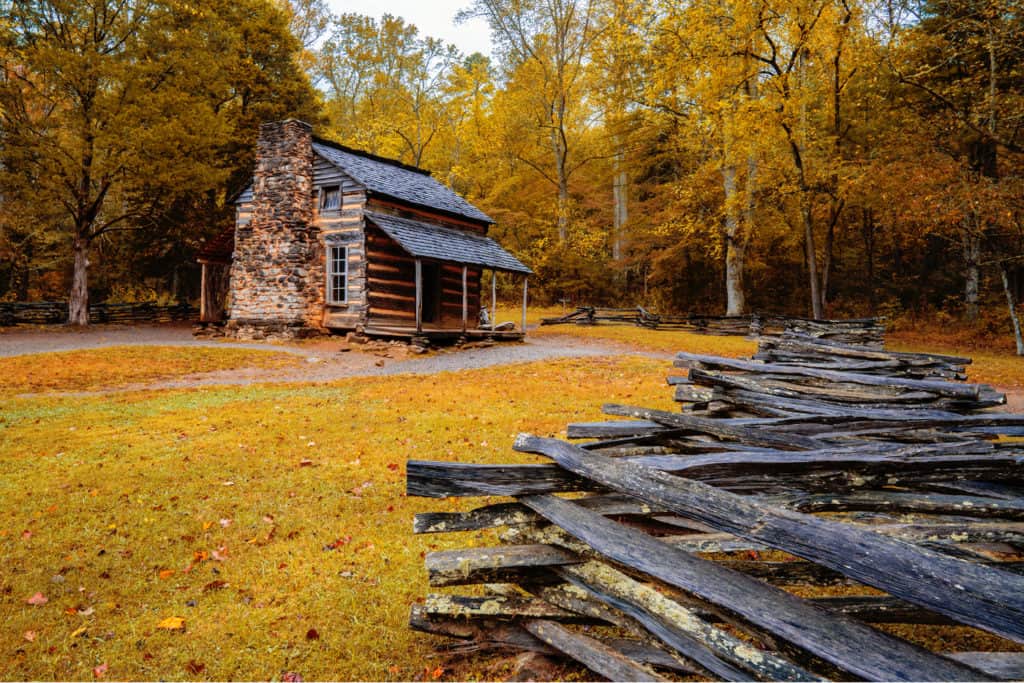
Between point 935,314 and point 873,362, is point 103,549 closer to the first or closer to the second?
point 873,362

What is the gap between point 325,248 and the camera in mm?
19703

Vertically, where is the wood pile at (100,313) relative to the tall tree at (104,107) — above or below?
below

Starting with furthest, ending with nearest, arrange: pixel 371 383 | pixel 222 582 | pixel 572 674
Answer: pixel 371 383 < pixel 222 582 < pixel 572 674

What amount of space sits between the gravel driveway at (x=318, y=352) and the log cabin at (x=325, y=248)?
1392 mm

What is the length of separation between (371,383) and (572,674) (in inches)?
377

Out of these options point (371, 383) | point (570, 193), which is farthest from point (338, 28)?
point (371, 383)

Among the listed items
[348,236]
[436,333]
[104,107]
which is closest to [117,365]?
[348,236]

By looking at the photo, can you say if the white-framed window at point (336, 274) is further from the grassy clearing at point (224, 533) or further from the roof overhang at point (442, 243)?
the grassy clearing at point (224, 533)

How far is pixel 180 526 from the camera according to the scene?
187 inches

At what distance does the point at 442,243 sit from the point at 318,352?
5.83m

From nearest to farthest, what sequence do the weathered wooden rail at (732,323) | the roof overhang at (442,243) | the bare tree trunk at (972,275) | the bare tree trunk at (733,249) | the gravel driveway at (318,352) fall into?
1. the gravel driveway at (318,352)
2. the weathered wooden rail at (732,323)
3. the roof overhang at (442,243)
4. the bare tree trunk at (972,275)
5. the bare tree trunk at (733,249)

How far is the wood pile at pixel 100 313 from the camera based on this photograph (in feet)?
72.6

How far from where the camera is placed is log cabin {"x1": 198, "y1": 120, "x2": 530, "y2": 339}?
1888 centimetres

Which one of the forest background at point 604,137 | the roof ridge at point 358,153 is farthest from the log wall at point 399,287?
the forest background at point 604,137
